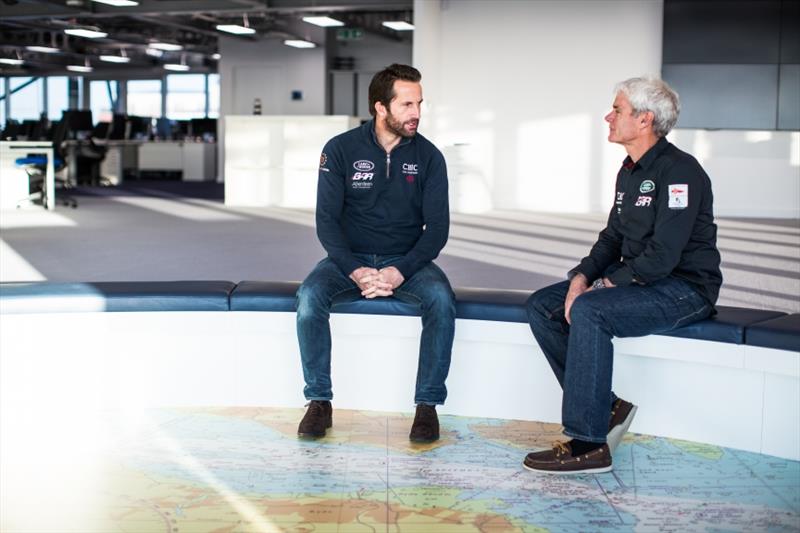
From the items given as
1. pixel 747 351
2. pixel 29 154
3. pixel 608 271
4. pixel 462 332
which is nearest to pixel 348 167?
pixel 462 332

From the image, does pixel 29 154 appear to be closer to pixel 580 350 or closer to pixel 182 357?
pixel 182 357

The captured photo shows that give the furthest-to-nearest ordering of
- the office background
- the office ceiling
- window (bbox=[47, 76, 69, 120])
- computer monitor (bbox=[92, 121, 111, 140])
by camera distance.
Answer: window (bbox=[47, 76, 69, 120]), computer monitor (bbox=[92, 121, 111, 140]), the office ceiling, the office background

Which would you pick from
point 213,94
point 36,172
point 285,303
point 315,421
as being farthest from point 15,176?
point 213,94

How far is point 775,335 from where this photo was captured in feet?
9.27

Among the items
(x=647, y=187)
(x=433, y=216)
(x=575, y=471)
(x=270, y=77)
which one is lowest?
(x=575, y=471)

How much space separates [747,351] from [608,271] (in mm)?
495

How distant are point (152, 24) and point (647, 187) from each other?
63.8ft

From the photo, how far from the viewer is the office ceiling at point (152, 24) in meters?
15.8

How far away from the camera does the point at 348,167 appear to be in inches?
132

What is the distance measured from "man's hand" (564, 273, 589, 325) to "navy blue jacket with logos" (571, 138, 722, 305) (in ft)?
0.29

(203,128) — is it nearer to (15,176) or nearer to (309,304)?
(15,176)

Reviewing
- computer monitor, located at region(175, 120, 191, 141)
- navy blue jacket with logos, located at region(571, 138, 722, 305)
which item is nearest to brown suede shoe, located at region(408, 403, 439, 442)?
navy blue jacket with logos, located at region(571, 138, 722, 305)

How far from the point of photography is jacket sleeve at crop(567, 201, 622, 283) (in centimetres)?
311

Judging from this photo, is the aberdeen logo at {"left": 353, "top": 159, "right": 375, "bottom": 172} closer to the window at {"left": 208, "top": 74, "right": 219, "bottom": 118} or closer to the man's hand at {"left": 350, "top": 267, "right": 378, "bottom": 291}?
the man's hand at {"left": 350, "top": 267, "right": 378, "bottom": 291}
